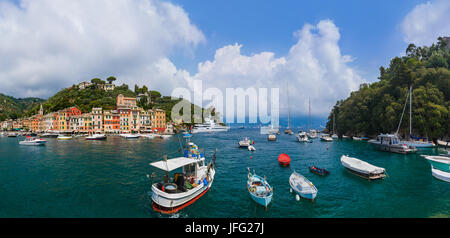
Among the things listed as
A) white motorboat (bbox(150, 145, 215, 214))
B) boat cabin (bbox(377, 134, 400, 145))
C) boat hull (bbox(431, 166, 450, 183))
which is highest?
boat cabin (bbox(377, 134, 400, 145))

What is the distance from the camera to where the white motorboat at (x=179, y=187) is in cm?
1460

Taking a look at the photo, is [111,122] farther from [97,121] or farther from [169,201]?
[169,201]

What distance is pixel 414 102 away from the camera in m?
53.4

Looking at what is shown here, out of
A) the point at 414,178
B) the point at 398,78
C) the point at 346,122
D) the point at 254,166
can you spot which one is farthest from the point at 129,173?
the point at 346,122

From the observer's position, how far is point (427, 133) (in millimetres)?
51781

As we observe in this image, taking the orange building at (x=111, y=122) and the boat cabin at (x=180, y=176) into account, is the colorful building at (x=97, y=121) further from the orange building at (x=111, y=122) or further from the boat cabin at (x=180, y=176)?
the boat cabin at (x=180, y=176)

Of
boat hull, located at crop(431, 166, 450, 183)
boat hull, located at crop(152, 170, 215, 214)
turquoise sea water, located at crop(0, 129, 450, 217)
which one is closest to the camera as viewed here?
boat hull, located at crop(152, 170, 215, 214)

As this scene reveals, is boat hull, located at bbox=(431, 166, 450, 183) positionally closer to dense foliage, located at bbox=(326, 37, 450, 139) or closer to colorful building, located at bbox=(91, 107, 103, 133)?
dense foliage, located at bbox=(326, 37, 450, 139)

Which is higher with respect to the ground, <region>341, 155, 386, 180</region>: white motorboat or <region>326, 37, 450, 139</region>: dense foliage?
Answer: <region>326, 37, 450, 139</region>: dense foliage

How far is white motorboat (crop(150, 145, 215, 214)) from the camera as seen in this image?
1460 cm

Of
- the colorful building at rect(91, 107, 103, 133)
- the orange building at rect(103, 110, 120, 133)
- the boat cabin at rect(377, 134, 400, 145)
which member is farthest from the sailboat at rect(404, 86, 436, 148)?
the colorful building at rect(91, 107, 103, 133)

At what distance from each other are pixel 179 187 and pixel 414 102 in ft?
229

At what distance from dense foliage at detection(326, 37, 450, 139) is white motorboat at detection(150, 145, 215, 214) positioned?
212 ft

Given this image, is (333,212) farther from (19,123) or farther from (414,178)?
(19,123)
